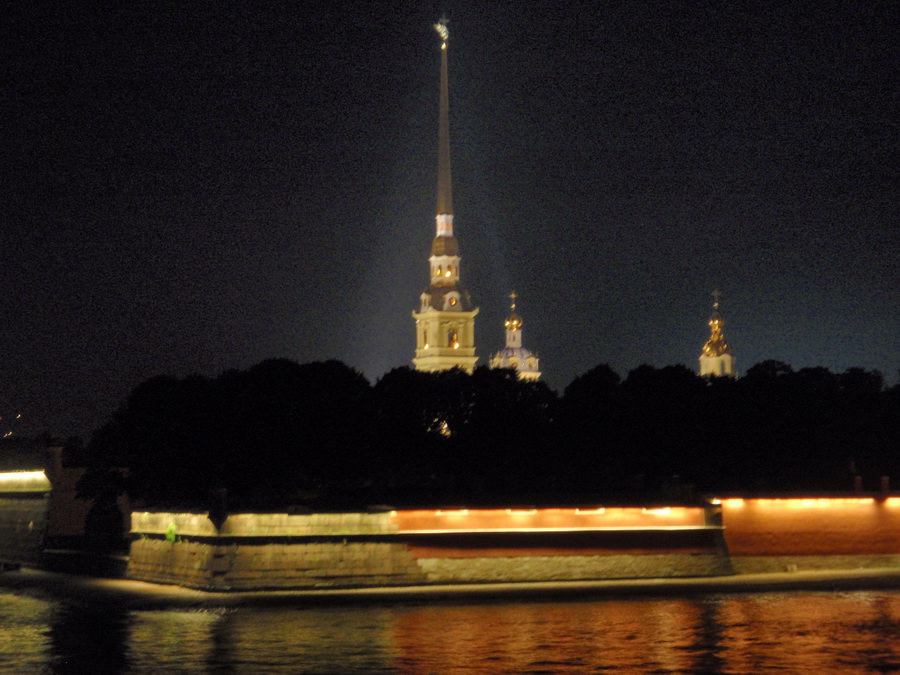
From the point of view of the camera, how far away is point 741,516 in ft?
192

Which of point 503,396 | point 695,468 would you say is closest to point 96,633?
point 695,468

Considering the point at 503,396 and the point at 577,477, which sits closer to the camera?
the point at 577,477

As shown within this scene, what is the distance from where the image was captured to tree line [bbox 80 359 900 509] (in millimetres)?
69125

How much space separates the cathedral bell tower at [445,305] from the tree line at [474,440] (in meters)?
75.6

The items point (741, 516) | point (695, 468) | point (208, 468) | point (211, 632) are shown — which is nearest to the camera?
point (211, 632)

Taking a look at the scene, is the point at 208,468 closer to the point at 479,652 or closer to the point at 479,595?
the point at 479,595

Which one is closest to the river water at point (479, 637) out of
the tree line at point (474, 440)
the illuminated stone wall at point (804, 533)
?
the illuminated stone wall at point (804, 533)

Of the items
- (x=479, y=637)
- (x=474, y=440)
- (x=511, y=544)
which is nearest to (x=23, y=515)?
(x=474, y=440)

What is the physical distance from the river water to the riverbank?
3.95 ft

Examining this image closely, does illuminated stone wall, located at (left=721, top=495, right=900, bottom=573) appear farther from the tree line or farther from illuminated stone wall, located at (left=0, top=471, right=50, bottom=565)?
illuminated stone wall, located at (left=0, top=471, right=50, bottom=565)

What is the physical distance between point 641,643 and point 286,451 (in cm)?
3212

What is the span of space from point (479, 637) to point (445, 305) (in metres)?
118

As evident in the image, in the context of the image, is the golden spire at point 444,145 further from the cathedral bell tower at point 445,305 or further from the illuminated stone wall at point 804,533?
the illuminated stone wall at point 804,533

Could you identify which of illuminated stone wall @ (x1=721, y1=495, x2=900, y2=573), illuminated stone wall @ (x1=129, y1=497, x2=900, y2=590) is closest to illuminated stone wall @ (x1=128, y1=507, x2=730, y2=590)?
illuminated stone wall @ (x1=129, y1=497, x2=900, y2=590)
